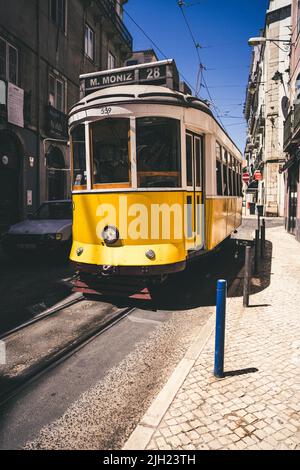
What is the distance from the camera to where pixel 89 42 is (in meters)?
21.3

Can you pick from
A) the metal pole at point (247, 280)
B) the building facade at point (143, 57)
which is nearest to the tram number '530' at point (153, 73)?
the metal pole at point (247, 280)

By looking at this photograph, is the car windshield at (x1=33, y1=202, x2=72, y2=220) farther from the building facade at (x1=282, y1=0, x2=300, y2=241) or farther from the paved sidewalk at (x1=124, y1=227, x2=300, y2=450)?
the building facade at (x1=282, y1=0, x2=300, y2=241)

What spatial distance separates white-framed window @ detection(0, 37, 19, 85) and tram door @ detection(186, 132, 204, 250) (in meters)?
10.8

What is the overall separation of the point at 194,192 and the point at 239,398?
404 centimetres

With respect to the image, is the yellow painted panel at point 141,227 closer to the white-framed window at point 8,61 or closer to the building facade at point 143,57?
the white-framed window at point 8,61

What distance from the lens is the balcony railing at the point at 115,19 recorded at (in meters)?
21.6

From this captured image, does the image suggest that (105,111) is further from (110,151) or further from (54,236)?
(54,236)

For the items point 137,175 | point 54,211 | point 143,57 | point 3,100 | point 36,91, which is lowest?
point 54,211

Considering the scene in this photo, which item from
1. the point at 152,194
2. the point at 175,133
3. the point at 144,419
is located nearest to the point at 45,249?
the point at 152,194

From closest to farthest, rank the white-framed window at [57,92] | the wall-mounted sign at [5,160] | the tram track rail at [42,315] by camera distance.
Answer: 1. the tram track rail at [42,315]
2. the wall-mounted sign at [5,160]
3. the white-framed window at [57,92]

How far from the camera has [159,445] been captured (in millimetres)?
2639

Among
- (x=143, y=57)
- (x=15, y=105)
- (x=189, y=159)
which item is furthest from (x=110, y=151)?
(x=143, y=57)

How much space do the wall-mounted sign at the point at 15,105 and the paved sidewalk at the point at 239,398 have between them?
40.8ft

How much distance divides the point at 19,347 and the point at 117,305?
2.09 m
